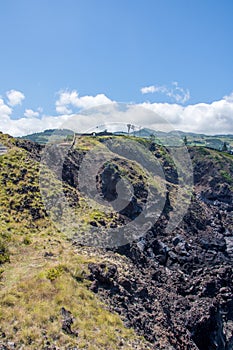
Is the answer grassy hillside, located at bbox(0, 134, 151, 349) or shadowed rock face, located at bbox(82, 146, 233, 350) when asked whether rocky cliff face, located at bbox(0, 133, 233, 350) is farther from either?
grassy hillside, located at bbox(0, 134, 151, 349)

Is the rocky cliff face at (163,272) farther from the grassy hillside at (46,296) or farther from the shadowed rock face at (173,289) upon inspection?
the grassy hillside at (46,296)

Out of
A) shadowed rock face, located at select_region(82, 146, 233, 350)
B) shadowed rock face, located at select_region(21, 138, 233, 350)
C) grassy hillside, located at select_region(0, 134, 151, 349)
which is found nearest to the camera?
grassy hillside, located at select_region(0, 134, 151, 349)

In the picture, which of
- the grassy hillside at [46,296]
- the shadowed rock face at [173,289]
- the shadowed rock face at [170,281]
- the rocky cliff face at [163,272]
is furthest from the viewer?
the rocky cliff face at [163,272]

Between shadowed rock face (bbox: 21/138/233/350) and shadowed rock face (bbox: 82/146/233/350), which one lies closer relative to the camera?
shadowed rock face (bbox: 82/146/233/350)

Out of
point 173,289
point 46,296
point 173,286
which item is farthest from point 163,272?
point 46,296

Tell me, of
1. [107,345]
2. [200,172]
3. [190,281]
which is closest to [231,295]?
[190,281]

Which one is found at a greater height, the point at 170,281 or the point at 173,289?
the point at 170,281

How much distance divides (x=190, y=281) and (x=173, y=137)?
16731 centimetres

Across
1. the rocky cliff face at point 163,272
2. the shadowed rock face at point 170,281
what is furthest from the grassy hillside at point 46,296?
the shadowed rock face at point 170,281

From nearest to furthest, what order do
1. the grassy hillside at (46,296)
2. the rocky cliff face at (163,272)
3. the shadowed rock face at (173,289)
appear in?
the grassy hillside at (46,296)
the shadowed rock face at (173,289)
the rocky cliff face at (163,272)

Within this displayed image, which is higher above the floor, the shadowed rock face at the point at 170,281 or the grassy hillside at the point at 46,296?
the grassy hillside at the point at 46,296

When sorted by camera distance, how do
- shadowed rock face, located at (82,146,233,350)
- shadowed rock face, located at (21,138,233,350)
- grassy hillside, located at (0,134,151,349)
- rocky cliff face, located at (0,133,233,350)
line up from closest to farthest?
grassy hillside, located at (0,134,151,349) < shadowed rock face, located at (82,146,233,350) < shadowed rock face, located at (21,138,233,350) < rocky cliff face, located at (0,133,233,350)

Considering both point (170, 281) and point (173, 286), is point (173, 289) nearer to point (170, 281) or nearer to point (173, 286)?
point (173, 286)

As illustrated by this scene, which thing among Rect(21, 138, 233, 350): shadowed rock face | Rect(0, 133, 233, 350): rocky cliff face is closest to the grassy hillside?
Rect(0, 133, 233, 350): rocky cliff face
